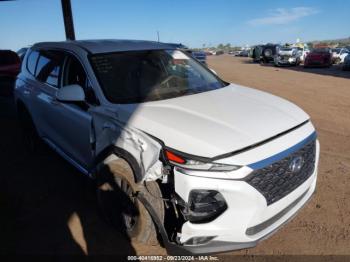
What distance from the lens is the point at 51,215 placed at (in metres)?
3.71

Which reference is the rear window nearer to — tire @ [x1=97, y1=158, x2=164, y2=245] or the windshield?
the windshield

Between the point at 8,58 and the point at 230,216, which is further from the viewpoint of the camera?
the point at 8,58

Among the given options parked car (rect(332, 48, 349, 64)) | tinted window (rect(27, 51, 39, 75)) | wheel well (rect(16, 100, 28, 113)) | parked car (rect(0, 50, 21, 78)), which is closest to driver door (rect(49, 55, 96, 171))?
tinted window (rect(27, 51, 39, 75))

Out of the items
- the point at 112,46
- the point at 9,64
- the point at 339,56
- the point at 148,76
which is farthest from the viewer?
the point at 339,56

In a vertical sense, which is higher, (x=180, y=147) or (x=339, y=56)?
(x=180, y=147)

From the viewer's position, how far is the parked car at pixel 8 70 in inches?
392

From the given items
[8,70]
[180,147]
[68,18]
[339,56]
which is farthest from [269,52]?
[180,147]

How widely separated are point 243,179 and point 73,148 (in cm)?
237

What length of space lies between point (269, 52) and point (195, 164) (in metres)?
29.8

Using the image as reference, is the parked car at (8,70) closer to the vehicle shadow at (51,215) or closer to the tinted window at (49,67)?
the vehicle shadow at (51,215)

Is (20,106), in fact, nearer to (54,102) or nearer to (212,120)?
(54,102)

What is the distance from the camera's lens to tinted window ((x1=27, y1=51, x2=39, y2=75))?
5.03 m

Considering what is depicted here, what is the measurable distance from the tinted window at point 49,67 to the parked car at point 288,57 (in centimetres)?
2474

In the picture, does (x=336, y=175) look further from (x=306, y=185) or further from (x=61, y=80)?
(x=61, y=80)
